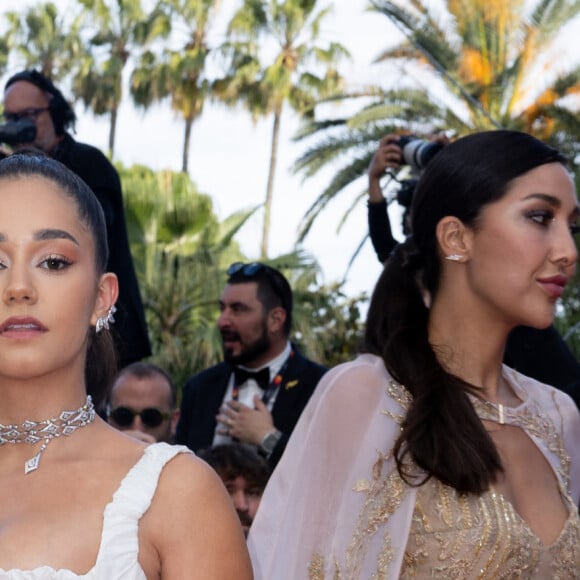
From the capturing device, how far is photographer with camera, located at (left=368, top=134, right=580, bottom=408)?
4.62 m

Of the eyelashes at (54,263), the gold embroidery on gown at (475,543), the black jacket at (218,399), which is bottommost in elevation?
the black jacket at (218,399)

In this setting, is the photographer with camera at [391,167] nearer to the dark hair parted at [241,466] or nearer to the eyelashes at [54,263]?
the dark hair parted at [241,466]

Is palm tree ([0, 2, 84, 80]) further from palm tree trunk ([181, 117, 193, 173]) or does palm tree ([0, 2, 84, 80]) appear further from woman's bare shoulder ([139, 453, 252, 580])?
woman's bare shoulder ([139, 453, 252, 580])

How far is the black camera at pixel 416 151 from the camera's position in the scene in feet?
16.6

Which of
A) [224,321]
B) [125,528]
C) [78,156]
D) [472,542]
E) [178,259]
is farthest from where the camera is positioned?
[178,259]

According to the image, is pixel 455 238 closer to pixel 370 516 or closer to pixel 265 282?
pixel 370 516

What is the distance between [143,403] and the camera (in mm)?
6098

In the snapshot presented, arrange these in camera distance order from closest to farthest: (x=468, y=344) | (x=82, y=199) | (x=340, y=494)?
(x=82, y=199) < (x=340, y=494) < (x=468, y=344)

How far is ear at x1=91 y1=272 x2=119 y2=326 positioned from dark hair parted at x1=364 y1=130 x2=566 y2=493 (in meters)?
1.07

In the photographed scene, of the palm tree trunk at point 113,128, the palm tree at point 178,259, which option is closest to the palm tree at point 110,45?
the palm tree trunk at point 113,128

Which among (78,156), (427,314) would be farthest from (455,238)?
(78,156)

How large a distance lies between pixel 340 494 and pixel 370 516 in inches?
4.4

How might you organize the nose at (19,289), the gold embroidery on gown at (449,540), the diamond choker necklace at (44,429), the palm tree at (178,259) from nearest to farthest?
1. the nose at (19,289)
2. the diamond choker necklace at (44,429)
3. the gold embroidery on gown at (449,540)
4. the palm tree at (178,259)

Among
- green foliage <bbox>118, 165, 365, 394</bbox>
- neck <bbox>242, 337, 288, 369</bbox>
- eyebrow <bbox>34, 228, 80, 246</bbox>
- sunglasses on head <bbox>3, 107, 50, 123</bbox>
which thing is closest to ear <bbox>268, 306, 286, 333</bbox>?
neck <bbox>242, 337, 288, 369</bbox>
